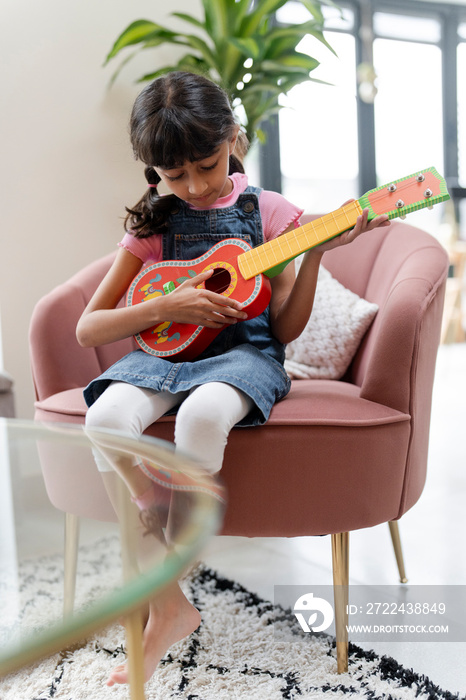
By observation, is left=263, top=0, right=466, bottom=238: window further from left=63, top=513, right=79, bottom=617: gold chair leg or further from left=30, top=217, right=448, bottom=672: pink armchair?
left=63, top=513, right=79, bottom=617: gold chair leg

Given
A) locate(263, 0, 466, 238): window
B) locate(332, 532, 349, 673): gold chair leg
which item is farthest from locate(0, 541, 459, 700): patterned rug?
locate(263, 0, 466, 238): window

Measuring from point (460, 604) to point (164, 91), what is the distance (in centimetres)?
119

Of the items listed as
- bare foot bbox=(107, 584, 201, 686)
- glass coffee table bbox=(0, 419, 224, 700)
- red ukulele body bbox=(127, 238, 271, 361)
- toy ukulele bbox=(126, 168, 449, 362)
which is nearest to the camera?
glass coffee table bbox=(0, 419, 224, 700)

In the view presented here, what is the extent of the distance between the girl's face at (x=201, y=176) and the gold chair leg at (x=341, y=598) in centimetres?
67

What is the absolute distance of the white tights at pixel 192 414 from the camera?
111 cm

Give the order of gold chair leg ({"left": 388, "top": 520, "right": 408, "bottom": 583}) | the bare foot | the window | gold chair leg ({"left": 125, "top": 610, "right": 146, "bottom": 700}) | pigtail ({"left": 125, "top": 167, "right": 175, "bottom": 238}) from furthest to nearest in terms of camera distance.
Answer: the window
gold chair leg ({"left": 388, "top": 520, "right": 408, "bottom": 583})
pigtail ({"left": 125, "top": 167, "right": 175, "bottom": 238})
the bare foot
gold chair leg ({"left": 125, "top": 610, "right": 146, "bottom": 700})

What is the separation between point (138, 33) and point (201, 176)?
3.33 ft

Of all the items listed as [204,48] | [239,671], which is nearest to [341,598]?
[239,671]

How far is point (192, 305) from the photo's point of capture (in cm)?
120

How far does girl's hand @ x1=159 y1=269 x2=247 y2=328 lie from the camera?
3.94 ft

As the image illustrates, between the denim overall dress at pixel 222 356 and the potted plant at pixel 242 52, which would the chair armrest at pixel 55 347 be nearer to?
the denim overall dress at pixel 222 356

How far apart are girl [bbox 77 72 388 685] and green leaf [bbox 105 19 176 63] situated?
82 cm

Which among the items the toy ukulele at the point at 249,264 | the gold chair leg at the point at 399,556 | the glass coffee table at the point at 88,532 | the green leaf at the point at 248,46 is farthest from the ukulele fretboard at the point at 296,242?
the green leaf at the point at 248,46

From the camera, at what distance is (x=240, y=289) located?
49.1 inches
